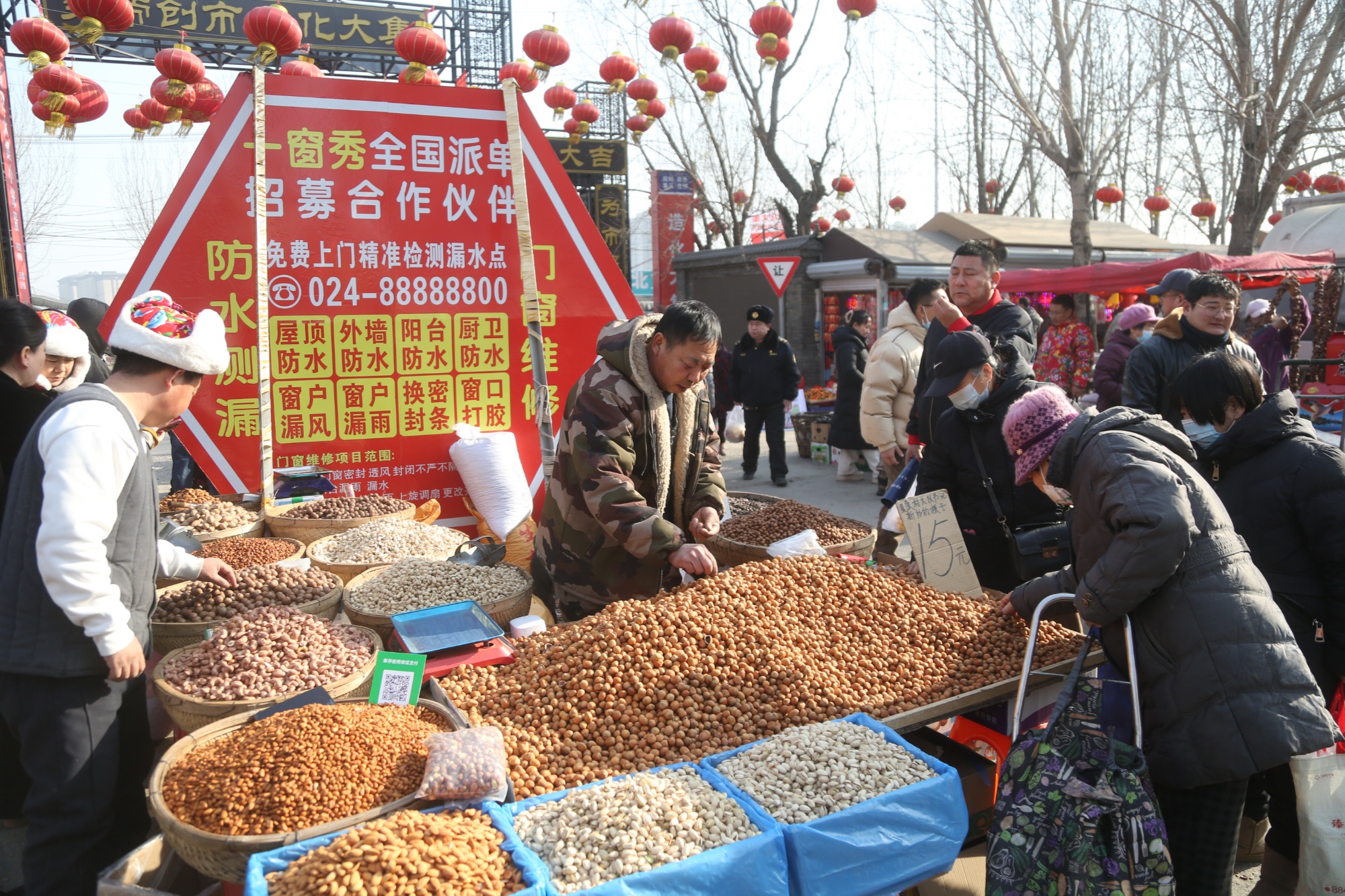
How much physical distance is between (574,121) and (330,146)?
36.7 feet

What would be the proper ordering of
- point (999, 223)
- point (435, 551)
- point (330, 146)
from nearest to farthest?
point (435, 551)
point (330, 146)
point (999, 223)

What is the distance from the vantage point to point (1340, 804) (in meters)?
2.03

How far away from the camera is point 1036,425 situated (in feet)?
7.89

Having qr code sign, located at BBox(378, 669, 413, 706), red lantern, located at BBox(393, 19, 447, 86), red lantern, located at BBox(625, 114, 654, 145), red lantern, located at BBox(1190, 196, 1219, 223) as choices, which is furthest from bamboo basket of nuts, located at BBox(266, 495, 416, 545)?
red lantern, located at BBox(1190, 196, 1219, 223)

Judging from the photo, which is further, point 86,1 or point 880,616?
point 86,1

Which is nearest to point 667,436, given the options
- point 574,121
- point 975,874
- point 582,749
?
point 582,749

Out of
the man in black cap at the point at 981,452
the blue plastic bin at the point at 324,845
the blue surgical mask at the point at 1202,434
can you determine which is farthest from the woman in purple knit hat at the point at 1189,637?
the blue plastic bin at the point at 324,845

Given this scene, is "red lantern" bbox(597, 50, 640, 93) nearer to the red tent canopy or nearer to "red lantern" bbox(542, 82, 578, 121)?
"red lantern" bbox(542, 82, 578, 121)

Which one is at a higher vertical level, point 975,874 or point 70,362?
point 70,362

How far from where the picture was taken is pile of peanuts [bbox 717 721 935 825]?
1.82m

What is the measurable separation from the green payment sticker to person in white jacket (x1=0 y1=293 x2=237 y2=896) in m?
0.55

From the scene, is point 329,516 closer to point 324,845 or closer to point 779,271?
point 324,845

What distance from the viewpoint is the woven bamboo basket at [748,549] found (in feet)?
10.6

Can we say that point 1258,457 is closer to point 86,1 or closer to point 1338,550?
point 1338,550
